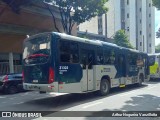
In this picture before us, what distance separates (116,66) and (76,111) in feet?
20.7

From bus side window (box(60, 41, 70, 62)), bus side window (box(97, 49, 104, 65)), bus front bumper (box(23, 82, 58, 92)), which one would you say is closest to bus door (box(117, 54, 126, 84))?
bus side window (box(97, 49, 104, 65))

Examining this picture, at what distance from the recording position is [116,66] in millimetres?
Answer: 14492

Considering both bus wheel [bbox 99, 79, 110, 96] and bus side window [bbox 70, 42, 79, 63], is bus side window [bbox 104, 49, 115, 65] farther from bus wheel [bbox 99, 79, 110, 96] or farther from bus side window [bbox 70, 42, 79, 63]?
bus side window [bbox 70, 42, 79, 63]

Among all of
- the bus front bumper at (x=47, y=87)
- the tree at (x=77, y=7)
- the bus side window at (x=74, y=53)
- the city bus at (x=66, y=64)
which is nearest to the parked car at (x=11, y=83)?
the city bus at (x=66, y=64)

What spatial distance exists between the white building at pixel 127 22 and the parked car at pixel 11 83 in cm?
4373

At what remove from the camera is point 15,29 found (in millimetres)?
23188

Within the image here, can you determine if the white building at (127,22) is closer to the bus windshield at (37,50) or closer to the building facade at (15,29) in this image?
the building facade at (15,29)

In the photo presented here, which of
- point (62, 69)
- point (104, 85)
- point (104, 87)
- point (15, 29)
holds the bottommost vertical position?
point (104, 87)

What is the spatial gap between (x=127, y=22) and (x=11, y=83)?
50.7m

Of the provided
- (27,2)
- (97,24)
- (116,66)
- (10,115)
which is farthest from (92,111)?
(97,24)

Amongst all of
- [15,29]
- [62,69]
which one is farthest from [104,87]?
[15,29]

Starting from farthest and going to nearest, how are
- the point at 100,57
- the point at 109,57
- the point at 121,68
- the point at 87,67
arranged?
1. the point at 121,68
2. the point at 109,57
3. the point at 100,57
4. the point at 87,67

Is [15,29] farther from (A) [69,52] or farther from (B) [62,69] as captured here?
(B) [62,69]

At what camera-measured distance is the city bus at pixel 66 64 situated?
9.93 meters
